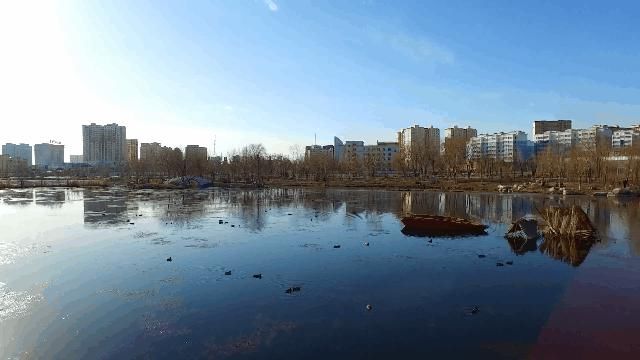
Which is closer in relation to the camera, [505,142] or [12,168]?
[12,168]

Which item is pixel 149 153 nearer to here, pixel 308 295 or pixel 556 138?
pixel 556 138

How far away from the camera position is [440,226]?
26.7 m

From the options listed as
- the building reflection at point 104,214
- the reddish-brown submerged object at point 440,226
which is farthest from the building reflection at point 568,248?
the building reflection at point 104,214

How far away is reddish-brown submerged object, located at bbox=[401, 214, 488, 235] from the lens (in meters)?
26.3

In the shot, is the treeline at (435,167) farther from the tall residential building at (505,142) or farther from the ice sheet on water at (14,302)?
the ice sheet on water at (14,302)

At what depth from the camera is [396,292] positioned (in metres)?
14.2

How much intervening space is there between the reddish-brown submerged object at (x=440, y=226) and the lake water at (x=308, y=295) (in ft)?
3.04

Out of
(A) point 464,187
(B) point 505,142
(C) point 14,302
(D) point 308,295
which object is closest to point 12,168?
(A) point 464,187

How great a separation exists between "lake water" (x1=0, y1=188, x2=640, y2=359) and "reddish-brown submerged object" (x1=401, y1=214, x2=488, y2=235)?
93cm

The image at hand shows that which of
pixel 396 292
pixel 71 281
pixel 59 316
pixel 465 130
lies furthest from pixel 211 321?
pixel 465 130

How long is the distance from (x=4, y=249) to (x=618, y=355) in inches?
927

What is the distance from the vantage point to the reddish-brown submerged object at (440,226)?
26328 millimetres

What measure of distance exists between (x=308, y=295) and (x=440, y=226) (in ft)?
49.0

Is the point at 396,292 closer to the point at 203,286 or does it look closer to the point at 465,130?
the point at 203,286
